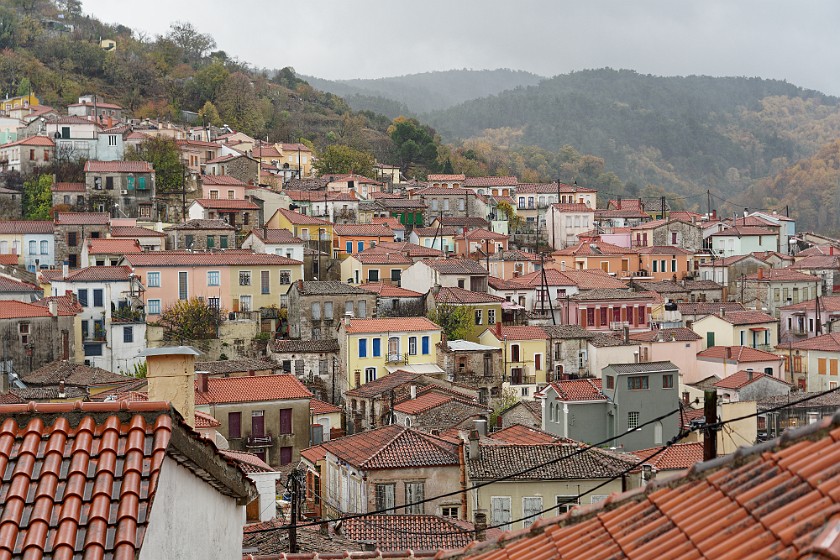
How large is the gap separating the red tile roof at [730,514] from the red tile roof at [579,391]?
35.3m

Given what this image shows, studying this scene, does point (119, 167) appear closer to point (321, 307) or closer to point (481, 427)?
point (321, 307)

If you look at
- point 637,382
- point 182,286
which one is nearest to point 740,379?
point 637,382

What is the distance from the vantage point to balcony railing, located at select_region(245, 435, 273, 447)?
4053 centimetres

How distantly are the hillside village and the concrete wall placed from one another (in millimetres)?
36

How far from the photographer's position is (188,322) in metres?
53.9

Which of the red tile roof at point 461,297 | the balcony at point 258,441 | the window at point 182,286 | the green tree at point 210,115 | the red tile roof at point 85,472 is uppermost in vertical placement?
the green tree at point 210,115

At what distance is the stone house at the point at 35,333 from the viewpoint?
47906mm

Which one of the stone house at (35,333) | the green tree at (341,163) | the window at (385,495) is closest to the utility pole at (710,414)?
the window at (385,495)

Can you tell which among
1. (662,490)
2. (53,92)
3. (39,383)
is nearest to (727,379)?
(39,383)

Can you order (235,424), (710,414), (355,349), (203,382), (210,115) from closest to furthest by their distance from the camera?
1. (710,414)
2. (203,382)
3. (235,424)
4. (355,349)
5. (210,115)

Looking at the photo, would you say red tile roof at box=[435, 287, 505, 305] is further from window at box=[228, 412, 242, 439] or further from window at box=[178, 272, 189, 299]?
window at box=[228, 412, 242, 439]

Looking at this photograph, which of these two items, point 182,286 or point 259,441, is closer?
point 259,441

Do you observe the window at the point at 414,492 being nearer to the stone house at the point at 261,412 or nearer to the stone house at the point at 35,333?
the stone house at the point at 261,412

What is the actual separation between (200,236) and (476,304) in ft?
56.0
